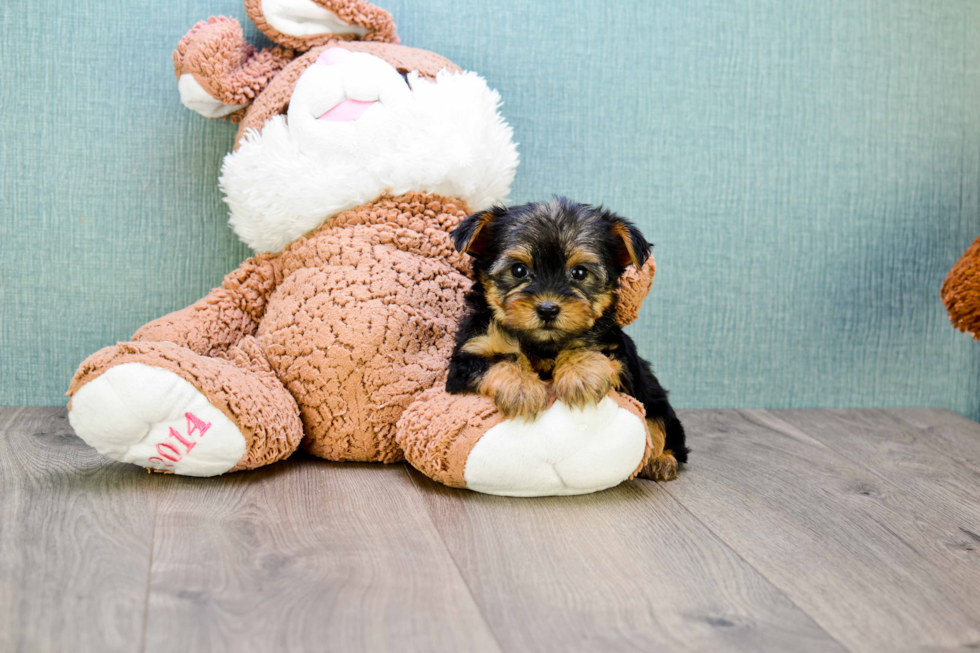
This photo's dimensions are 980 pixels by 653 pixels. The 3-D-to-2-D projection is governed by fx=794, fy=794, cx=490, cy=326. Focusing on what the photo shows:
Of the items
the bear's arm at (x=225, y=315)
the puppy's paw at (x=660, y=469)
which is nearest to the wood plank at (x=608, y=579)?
the puppy's paw at (x=660, y=469)

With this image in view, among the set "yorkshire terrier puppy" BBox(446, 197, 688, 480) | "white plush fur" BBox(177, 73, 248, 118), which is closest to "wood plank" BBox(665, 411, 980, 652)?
"yorkshire terrier puppy" BBox(446, 197, 688, 480)

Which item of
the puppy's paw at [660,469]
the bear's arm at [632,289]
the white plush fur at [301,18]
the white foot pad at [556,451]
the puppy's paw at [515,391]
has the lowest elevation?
the puppy's paw at [660,469]

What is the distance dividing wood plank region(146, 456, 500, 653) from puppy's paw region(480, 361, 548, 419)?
32 centimetres

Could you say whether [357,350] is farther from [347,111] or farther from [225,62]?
[225,62]

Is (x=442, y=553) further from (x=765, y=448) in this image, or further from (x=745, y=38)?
(x=745, y=38)

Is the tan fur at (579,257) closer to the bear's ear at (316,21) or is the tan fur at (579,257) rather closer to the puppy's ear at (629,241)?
the puppy's ear at (629,241)

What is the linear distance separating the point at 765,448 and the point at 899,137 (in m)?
1.39

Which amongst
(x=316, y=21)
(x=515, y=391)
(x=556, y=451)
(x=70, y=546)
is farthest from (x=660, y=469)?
(x=316, y=21)

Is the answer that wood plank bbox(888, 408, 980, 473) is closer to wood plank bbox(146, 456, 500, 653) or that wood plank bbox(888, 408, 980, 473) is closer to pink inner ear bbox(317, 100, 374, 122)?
wood plank bbox(146, 456, 500, 653)

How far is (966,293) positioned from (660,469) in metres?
1.28

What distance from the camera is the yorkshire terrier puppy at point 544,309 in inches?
75.1

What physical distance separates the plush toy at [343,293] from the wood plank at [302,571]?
0.14 meters

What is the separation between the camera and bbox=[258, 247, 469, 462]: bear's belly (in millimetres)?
2176

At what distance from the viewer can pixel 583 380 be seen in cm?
192
